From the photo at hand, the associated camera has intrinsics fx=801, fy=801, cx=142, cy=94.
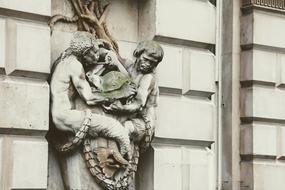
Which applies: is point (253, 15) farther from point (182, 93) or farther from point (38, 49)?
point (38, 49)

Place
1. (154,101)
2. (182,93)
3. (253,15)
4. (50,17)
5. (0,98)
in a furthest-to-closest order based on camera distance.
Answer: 1. (253,15)
2. (182,93)
3. (154,101)
4. (50,17)
5. (0,98)

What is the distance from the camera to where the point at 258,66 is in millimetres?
10727

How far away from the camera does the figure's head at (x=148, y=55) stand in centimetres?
912

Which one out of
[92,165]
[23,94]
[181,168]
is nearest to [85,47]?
[23,94]

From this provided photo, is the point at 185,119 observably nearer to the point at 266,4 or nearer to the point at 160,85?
the point at 160,85

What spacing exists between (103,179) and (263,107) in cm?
314

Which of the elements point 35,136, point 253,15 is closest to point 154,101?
point 35,136

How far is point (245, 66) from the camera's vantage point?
1076 cm

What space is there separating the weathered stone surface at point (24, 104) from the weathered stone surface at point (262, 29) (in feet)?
11.3

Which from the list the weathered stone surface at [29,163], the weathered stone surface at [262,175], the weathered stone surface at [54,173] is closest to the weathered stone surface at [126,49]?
the weathered stone surface at [54,173]

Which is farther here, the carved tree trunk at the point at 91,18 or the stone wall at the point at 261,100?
the stone wall at the point at 261,100

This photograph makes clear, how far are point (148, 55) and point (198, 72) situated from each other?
118 cm

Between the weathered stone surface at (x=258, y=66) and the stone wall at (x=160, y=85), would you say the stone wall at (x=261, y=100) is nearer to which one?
the weathered stone surface at (x=258, y=66)

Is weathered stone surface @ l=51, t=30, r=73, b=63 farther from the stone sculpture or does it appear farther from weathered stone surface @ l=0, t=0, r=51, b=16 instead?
weathered stone surface @ l=0, t=0, r=51, b=16
